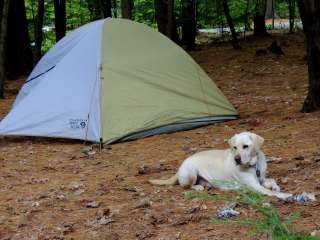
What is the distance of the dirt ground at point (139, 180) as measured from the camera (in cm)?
446

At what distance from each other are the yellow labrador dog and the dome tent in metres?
2.58

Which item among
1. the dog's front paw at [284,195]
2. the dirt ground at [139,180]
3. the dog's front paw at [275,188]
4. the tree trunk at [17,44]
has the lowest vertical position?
the dirt ground at [139,180]

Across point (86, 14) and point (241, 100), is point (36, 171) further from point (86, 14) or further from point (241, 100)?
point (86, 14)

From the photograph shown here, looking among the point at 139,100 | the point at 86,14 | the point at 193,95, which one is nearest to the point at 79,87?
the point at 139,100

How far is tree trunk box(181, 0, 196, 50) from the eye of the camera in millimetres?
18133

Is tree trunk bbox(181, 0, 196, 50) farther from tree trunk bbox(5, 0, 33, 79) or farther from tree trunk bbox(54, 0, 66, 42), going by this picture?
tree trunk bbox(5, 0, 33, 79)

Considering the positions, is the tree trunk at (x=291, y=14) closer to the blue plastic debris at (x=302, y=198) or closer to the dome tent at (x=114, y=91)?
the dome tent at (x=114, y=91)

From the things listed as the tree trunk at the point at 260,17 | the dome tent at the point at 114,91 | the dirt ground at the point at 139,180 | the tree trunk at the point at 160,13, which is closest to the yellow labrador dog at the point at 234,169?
the dirt ground at the point at 139,180

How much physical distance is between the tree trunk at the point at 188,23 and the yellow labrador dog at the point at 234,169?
504 inches

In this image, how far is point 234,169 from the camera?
521 centimetres

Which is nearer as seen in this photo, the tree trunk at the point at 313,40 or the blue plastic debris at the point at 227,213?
the blue plastic debris at the point at 227,213

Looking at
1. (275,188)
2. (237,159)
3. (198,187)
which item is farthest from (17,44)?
(275,188)

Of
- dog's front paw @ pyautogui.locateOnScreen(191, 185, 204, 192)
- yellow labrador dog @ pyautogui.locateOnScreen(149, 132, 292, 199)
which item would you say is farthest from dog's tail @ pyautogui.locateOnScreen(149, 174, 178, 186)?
dog's front paw @ pyautogui.locateOnScreen(191, 185, 204, 192)

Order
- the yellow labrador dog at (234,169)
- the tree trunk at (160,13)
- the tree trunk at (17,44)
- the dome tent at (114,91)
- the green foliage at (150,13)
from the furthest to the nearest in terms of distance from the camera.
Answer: the green foliage at (150,13) < the tree trunk at (160,13) < the tree trunk at (17,44) < the dome tent at (114,91) < the yellow labrador dog at (234,169)
